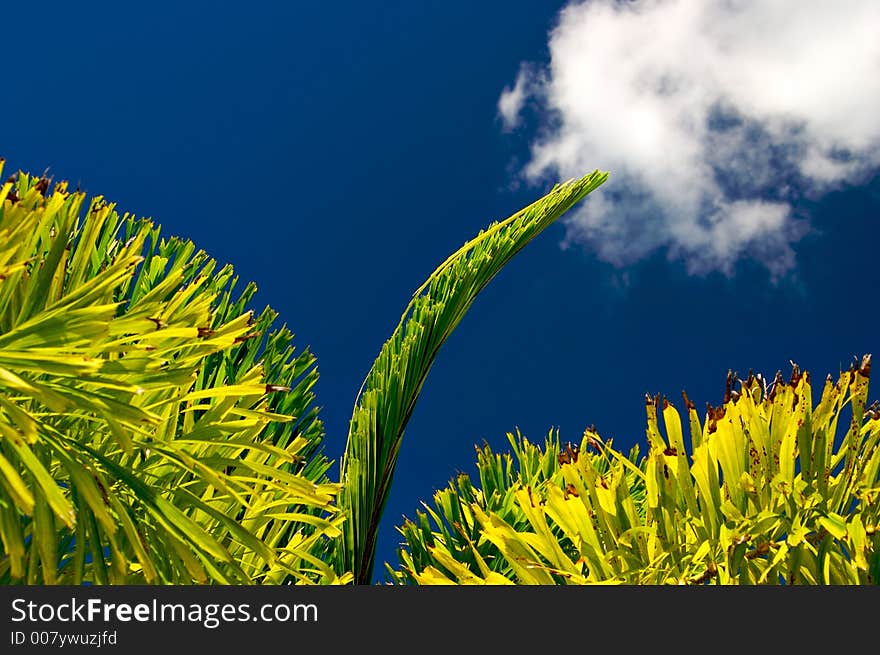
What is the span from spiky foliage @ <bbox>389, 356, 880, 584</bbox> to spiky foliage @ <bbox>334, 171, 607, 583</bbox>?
0.32 m

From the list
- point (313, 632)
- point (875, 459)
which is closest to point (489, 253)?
point (875, 459)

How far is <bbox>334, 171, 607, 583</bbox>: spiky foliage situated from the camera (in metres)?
1.84

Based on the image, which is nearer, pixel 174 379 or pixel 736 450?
pixel 174 379

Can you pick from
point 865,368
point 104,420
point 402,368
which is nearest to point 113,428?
point 104,420

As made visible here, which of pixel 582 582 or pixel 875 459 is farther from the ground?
pixel 875 459

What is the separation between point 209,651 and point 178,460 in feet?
0.86

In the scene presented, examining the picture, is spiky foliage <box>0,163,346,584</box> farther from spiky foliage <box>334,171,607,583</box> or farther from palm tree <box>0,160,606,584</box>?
spiky foliage <box>334,171,607,583</box>

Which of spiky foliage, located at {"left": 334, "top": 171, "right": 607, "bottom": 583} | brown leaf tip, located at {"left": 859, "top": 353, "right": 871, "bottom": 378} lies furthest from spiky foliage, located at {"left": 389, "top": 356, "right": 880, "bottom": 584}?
spiky foliage, located at {"left": 334, "top": 171, "right": 607, "bottom": 583}

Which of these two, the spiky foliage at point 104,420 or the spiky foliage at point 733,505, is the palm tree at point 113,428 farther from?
the spiky foliage at point 733,505

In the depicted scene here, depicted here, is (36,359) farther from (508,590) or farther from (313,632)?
(508,590)

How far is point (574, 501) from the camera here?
154 centimetres

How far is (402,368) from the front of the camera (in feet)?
6.05

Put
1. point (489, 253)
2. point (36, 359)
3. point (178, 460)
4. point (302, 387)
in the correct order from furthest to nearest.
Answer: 1. point (302, 387)
2. point (489, 253)
3. point (178, 460)
4. point (36, 359)

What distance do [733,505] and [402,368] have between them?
77 cm
